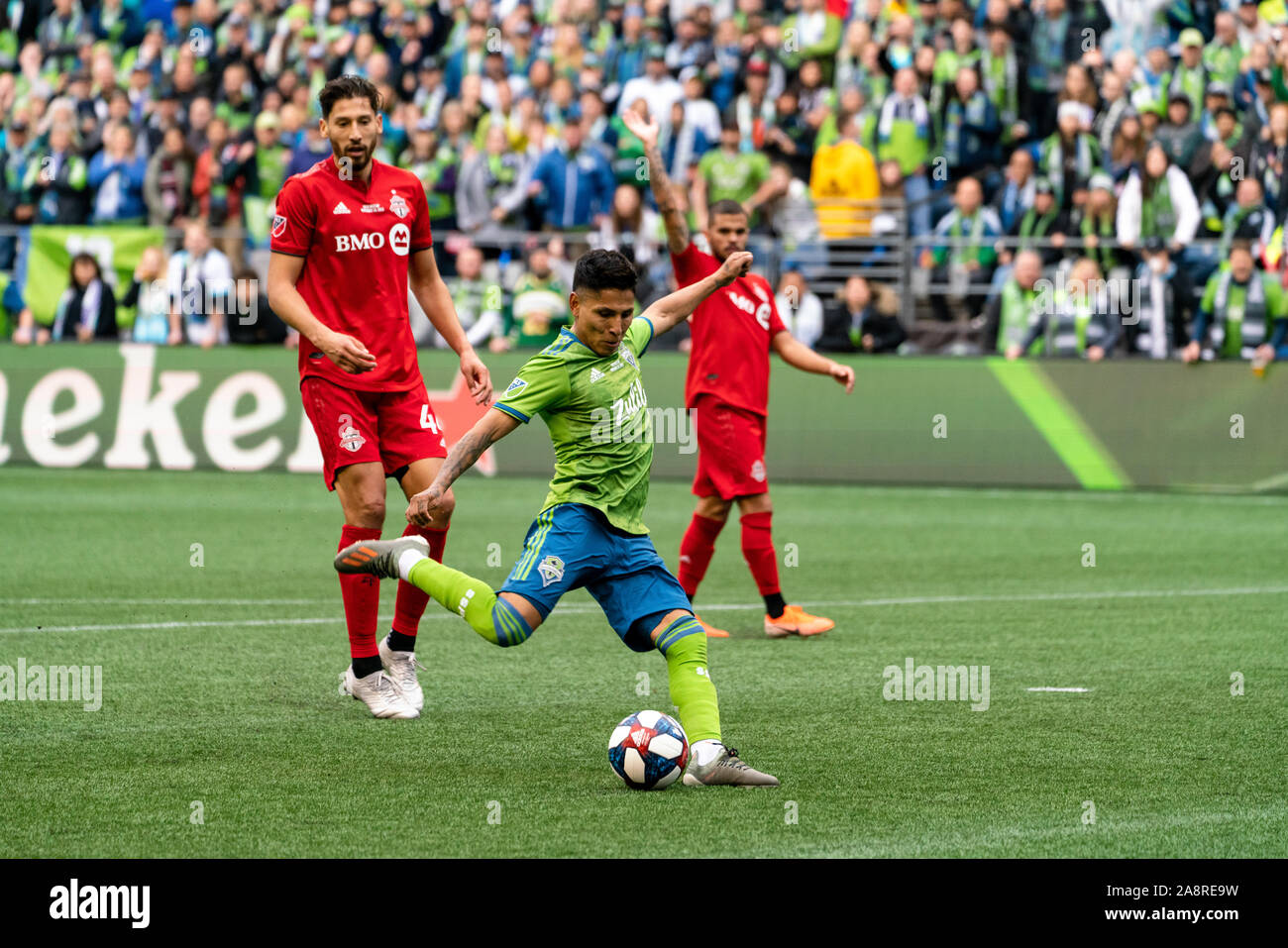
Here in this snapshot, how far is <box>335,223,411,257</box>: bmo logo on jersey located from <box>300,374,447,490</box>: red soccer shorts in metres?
0.57

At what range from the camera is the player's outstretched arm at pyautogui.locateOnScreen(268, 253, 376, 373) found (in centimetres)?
705

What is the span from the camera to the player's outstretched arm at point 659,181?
24.9ft

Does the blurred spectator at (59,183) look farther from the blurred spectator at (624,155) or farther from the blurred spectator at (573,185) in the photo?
the blurred spectator at (624,155)

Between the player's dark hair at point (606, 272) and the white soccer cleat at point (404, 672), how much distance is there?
2.17m

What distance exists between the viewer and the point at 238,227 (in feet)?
71.0

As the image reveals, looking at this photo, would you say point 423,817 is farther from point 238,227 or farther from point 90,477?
point 238,227

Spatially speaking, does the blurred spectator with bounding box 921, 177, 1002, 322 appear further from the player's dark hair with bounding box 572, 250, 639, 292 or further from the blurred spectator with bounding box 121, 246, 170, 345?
the player's dark hair with bounding box 572, 250, 639, 292

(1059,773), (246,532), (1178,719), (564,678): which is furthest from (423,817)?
(246,532)

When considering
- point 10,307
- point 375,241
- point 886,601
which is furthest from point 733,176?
point 375,241

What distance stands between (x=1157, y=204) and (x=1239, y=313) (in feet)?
5.34

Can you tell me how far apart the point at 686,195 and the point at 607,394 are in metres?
14.2

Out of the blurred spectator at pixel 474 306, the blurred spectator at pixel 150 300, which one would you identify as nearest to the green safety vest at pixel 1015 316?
the blurred spectator at pixel 474 306

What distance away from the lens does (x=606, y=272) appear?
244 inches

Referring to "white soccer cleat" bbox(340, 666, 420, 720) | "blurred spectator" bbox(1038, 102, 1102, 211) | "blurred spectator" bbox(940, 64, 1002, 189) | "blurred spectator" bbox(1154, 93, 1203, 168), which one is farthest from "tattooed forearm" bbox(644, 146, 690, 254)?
"blurred spectator" bbox(940, 64, 1002, 189)
